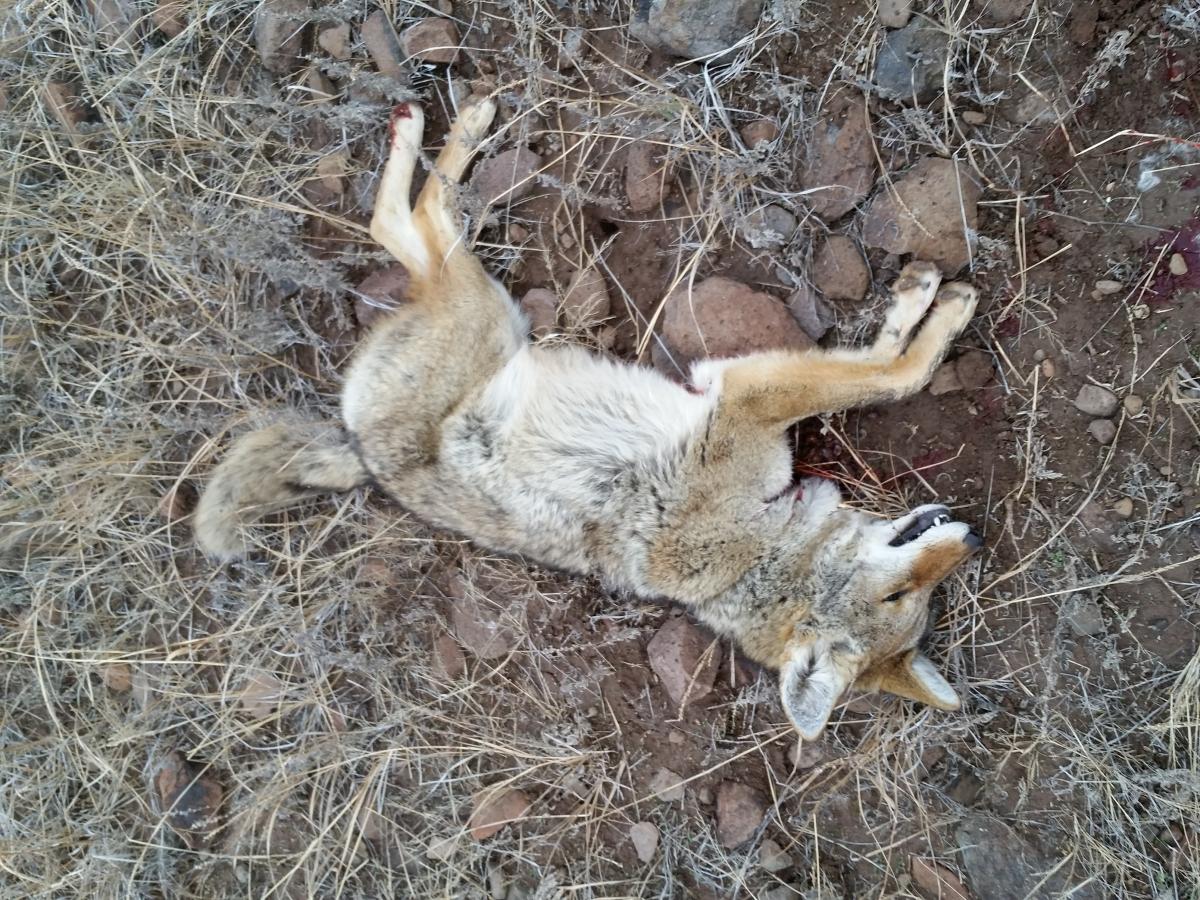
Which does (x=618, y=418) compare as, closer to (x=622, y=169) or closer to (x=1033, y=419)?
(x=622, y=169)

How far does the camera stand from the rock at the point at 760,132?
402 cm

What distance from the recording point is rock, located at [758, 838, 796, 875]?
4.31m

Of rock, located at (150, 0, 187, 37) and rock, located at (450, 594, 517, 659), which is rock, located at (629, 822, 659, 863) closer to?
rock, located at (450, 594, 517, 659)

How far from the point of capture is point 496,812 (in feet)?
15.2

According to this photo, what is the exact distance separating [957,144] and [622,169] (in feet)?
5.68

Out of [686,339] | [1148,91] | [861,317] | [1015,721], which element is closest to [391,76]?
[686,339]

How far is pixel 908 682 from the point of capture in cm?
383

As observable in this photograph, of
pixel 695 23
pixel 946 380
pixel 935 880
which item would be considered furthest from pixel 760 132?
pixel 935 880

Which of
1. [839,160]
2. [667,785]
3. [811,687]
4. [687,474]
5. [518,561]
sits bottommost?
[667,785]

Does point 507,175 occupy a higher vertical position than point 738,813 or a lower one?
higher

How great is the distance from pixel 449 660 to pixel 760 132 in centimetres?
358

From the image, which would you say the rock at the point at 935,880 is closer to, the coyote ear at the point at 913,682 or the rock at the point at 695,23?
the coyote ear at the point at 913,682

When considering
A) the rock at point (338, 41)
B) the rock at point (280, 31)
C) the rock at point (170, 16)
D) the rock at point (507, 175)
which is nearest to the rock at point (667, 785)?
the rock at point (507, 175)

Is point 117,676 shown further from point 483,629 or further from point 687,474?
point 687,474
